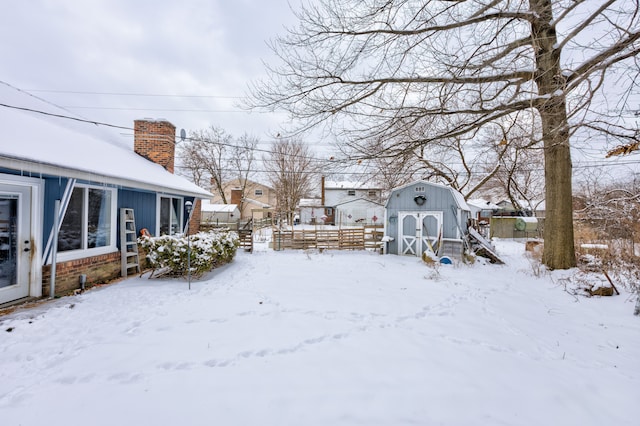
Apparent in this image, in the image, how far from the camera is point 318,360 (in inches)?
122

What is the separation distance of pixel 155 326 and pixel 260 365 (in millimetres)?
1976

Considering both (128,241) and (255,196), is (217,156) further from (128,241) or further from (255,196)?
(128,241)

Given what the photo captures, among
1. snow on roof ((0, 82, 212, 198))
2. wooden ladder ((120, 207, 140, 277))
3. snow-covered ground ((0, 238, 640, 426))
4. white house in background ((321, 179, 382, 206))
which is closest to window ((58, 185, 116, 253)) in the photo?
wooden ladder ((120, 207, 140, 277))

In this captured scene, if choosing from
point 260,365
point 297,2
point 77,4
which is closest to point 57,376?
point 260,365

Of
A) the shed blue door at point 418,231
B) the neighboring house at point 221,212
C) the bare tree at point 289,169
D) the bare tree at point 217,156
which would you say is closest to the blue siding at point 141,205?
the shed blue door at point 418,231

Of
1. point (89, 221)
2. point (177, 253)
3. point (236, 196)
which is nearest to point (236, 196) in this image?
point (236, 196)

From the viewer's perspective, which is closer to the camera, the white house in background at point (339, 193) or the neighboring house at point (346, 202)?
the neighboring house at point (346, 202)

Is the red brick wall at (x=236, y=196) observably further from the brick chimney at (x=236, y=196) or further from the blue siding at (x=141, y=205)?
the blue siding at (x=141, y=205)

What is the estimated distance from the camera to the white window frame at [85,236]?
218 inches

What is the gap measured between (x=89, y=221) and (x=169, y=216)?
306 centimetres

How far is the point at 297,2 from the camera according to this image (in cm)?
557

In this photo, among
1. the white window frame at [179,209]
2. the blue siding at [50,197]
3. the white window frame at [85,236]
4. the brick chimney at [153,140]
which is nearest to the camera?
the blue siding at [50,197]

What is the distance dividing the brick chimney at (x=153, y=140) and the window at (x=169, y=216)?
4.50ft

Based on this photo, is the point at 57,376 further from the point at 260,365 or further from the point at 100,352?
the point at 260,365
